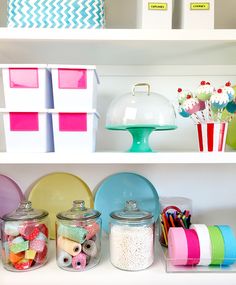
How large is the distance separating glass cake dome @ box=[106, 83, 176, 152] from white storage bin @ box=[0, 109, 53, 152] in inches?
8.0

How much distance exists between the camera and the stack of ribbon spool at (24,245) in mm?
831

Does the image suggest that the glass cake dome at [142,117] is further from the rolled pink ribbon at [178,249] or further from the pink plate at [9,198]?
the pink plate at [9,198]

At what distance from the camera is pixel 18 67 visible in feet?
2.72

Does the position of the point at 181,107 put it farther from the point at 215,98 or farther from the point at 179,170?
the point at 179,170

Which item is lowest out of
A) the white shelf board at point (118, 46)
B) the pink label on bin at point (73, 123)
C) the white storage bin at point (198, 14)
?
the pink label on bin at point (73, 123)

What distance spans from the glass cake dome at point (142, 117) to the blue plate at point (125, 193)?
234 millimetres

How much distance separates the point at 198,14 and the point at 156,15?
4.4 inches

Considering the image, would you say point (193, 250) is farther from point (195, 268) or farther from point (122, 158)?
point (122, 158)

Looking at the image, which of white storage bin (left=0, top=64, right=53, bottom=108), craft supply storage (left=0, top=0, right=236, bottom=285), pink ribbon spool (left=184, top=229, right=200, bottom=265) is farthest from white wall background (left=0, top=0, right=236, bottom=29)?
pink ribbon spool (left=184, top=229, right=200, bottom=265)

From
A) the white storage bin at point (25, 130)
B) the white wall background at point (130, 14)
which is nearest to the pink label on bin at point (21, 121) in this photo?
the white storage bin at point (25, 130)

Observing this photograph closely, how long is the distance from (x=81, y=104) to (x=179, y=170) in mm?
470

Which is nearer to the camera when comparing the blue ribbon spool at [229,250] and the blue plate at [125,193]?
the blue ribbon spool at [229,250]

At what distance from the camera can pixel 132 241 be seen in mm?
821

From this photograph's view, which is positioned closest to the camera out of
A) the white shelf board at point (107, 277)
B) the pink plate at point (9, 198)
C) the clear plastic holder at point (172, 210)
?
the white shelf board at point (107, 277)
